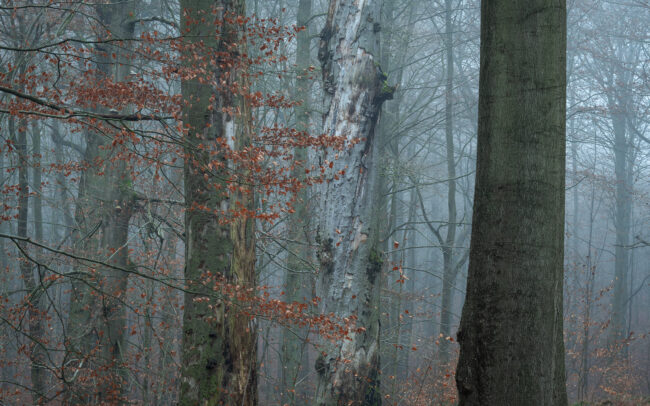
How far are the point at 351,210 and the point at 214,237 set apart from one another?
1.52 metres

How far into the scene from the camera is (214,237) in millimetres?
5344

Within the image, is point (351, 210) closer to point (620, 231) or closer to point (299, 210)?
point (299, 210)

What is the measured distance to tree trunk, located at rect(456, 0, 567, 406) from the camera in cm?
300

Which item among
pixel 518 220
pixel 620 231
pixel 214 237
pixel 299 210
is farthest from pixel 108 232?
pixel 620 231

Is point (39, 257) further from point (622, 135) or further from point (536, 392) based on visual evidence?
point (622, 135)

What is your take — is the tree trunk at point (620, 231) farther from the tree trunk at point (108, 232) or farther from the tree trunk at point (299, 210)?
the tree trunk at point (108, 232)

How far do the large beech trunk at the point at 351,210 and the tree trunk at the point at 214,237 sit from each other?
33.3 inches

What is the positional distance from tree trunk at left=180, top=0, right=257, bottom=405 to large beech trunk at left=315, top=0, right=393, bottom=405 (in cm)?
85

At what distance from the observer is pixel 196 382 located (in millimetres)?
5172

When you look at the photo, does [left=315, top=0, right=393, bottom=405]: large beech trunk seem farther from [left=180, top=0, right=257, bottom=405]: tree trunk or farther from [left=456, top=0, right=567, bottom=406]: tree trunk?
[left=456, top=0, right=567, bottom=406]: tree trunk

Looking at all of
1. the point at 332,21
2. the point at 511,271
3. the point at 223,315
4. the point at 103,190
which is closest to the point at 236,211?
the point at 223,315

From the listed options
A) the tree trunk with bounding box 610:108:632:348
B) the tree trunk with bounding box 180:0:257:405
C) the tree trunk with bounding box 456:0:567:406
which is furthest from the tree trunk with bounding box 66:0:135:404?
the tree trunk with bounding box 610:108:632:348

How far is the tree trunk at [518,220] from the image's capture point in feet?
9.86

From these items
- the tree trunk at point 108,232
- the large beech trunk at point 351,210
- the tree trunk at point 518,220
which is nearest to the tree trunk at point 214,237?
the large beech trunk at point 351,210
